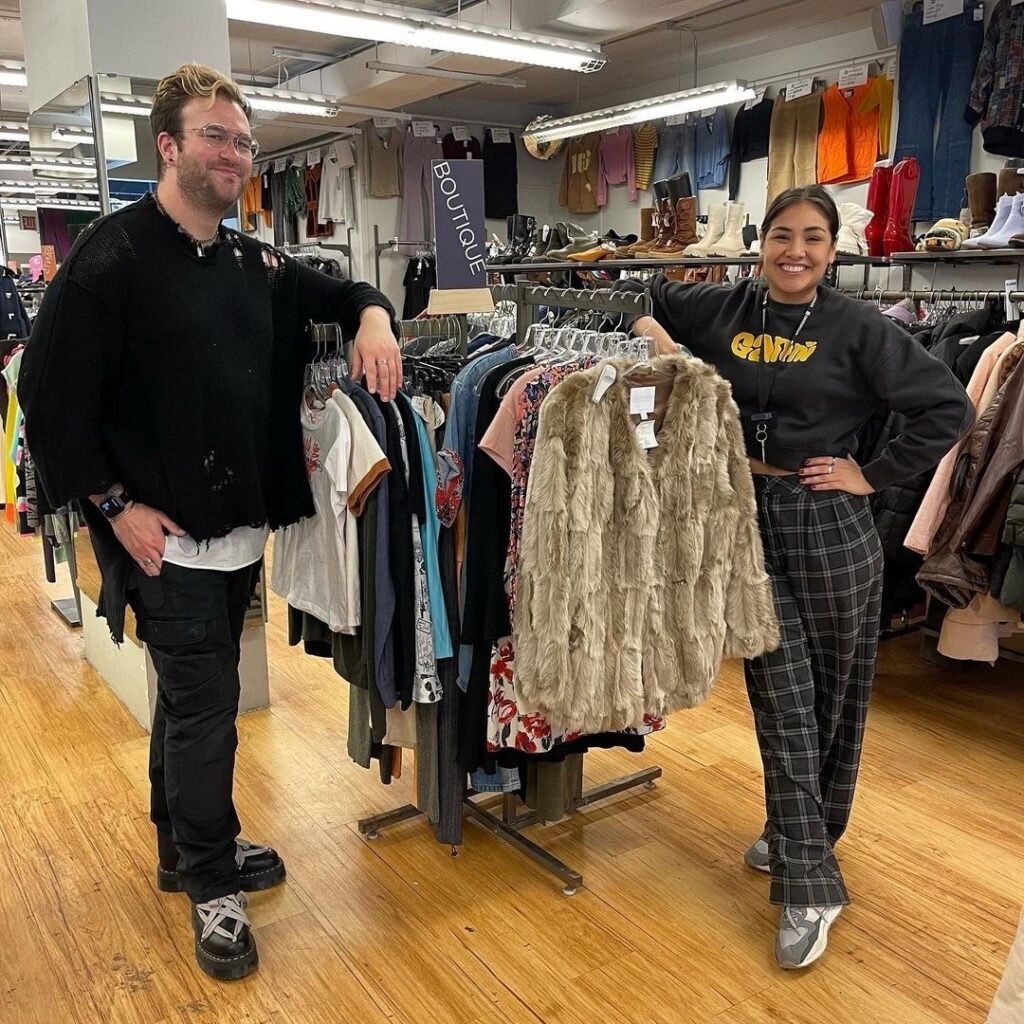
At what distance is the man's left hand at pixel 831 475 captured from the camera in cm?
202

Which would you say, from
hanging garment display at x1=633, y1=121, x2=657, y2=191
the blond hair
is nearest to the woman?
the blond hair

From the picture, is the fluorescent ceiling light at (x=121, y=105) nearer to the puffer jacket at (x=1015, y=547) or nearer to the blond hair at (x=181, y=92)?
the blond hair at (x=181, y=92)

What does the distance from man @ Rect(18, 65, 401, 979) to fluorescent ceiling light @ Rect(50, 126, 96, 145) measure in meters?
1.52

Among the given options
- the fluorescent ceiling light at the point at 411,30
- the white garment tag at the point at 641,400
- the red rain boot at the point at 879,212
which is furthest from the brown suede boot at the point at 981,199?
the white garment tag at the point at 641,400

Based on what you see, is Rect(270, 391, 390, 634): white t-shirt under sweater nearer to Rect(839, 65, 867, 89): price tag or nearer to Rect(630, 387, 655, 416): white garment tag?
Rect(630, 387, 655, 416): white garment tag

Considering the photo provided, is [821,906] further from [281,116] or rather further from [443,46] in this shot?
[281,116]

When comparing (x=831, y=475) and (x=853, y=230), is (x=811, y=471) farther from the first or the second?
(x=853, y=230)

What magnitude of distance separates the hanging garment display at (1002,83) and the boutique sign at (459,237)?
380 cm

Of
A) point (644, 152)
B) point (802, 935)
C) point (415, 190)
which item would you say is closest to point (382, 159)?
point (415, 190)

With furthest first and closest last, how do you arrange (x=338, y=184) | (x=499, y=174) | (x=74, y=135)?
(x=338, y=184), (x=499, y=174), (x=74, y=135)

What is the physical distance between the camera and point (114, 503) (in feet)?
6.02

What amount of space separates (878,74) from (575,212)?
3.28 meters

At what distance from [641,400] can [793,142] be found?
5.23 metres

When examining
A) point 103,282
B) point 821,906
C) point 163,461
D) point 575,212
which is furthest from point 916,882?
point 575,212
